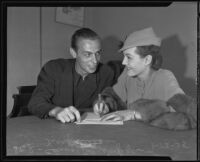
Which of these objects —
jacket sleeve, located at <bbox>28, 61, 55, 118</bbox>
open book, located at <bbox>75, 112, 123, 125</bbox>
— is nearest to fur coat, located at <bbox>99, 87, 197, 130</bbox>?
open book, located at <bbox>75, 112, 123, 125</bbox>

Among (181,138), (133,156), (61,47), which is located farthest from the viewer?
(61,47)

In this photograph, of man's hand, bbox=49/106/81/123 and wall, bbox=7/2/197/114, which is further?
wall, bbox=7/2/197/114

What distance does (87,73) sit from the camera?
120 centimetres

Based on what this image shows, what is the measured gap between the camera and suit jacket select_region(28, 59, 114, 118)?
110 centimetres

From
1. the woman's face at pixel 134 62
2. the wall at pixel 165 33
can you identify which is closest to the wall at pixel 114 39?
the wall at pixel 165 33

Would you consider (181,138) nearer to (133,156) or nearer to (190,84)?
(133,156)

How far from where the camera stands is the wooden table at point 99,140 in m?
0.61

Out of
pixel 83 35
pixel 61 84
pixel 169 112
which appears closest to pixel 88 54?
pixel 83 35

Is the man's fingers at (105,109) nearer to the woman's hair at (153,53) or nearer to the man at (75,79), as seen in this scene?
the man at (75,79)

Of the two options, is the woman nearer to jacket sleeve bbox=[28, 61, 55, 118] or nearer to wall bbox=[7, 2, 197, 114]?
wall bbox=[7, 2, 197, 114]

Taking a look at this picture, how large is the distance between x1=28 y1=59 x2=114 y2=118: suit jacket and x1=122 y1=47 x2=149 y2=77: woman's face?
0.55 ft

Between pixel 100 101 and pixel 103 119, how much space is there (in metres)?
0.16

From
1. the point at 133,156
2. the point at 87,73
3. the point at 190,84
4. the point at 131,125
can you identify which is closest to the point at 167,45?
the point at 190,84

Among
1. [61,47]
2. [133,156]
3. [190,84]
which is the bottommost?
[133,156]
